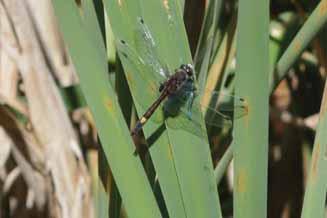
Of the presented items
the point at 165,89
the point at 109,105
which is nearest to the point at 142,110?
the point at 109,105

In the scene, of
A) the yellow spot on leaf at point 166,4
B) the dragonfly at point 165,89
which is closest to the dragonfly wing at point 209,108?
the dragonfly at point 165,89

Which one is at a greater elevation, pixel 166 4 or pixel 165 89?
pixel 166 4

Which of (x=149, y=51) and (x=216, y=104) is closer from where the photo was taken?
(x=149, y=51)

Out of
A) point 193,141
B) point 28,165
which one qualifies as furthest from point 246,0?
point 28,165

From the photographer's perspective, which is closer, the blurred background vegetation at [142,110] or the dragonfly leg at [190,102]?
the blurred background vegetation at [142,110]

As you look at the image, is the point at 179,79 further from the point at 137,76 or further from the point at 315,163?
the point at 315,163

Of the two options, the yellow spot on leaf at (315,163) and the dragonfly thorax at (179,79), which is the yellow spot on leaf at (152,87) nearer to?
the dragonfly thorax at (179,79)

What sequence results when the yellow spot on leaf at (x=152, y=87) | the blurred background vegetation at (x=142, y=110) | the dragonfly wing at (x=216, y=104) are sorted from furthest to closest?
the dragonfly wing at (x=216, y=104) → the yellow spot on leaf at (x=152, y=87) → the blurred background vegetation at (x=142, y=110)

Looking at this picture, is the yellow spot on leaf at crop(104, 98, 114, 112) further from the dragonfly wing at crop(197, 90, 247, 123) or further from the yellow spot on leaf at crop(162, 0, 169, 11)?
the dragonfly wing at crop(197, 90, 247, 123)
